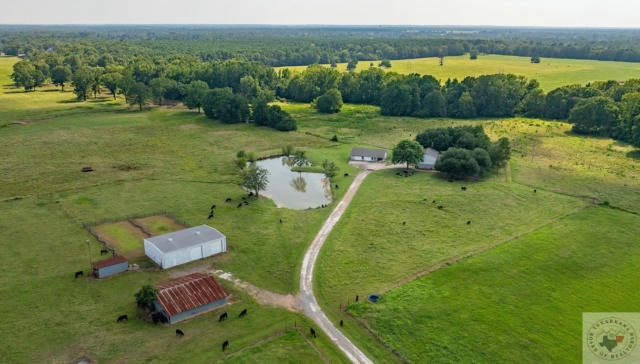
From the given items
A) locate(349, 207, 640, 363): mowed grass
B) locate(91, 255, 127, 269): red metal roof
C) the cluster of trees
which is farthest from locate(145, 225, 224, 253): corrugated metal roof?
the cluster of trees

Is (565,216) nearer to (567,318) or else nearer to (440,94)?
(567,318)

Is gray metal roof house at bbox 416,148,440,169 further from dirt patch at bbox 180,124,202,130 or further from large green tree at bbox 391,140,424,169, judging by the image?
dirt patch at bbox 180,124,202,130

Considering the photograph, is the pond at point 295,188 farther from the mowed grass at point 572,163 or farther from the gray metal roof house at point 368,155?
the mowed grass at point 572,163

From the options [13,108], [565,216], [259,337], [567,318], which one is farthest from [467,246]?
[13,108]

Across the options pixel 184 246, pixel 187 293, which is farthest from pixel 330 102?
pixel 187 293

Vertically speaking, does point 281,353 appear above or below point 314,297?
below

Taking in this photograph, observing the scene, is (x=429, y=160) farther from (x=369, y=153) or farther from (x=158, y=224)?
(x=158, y=224)

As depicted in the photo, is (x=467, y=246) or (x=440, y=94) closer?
(x=467, y=246)
